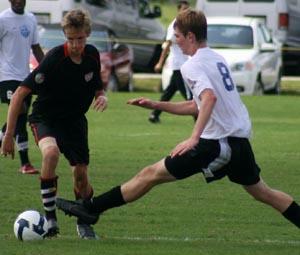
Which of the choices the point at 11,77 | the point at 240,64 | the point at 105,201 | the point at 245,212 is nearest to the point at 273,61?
the point at 240,64

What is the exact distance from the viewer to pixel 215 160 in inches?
374

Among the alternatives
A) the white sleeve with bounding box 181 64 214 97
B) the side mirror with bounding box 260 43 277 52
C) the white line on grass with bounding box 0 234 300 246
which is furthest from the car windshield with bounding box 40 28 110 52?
the white sleeve with bounding box 181 64 214 97

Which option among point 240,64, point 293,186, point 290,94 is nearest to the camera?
point 293,186

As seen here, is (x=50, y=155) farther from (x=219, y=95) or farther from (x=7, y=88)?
(x=7, y=88)

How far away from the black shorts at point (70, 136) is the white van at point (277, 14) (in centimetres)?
2400

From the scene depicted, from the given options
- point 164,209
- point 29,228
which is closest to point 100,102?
point 29,228

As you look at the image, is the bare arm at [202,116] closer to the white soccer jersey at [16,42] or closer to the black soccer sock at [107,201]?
the black soccer sock at [107,201]

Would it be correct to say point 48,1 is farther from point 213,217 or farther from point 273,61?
point 213,217

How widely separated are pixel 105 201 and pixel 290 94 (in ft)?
71.5

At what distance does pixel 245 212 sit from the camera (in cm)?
1195

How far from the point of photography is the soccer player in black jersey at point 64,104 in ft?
33.0

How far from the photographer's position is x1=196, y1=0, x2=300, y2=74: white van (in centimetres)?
3453

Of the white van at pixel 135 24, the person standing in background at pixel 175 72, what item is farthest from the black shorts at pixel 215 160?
the white van at pixel 135 24

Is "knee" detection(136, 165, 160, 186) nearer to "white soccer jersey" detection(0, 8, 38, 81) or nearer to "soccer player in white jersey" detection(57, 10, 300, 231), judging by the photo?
"soccer player in white jersey" detection(57, 10, 300, 231)
